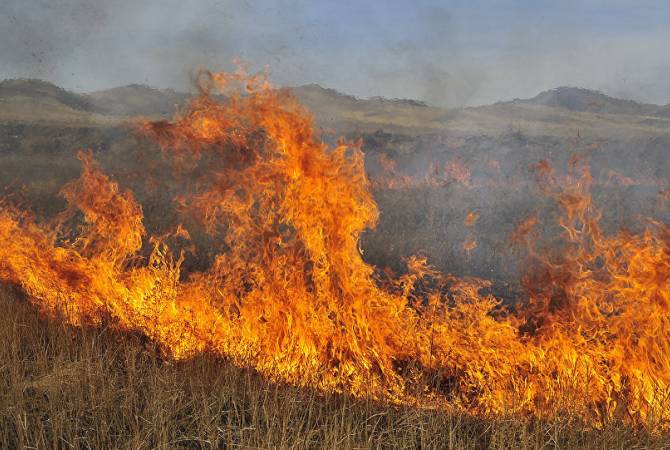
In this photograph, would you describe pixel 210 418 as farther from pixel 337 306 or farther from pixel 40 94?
pixel 40 94

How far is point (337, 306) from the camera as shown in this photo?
17.6 feet

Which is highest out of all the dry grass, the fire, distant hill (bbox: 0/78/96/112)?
distant hill (bbox: 0/78/96/112)

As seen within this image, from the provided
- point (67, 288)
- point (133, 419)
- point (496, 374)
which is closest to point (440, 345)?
point (496, 374)

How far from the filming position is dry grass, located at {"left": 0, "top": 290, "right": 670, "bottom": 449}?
3.69 metres

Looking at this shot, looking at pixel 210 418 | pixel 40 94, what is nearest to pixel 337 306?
pixel 210 418

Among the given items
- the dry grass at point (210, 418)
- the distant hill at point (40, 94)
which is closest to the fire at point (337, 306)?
the dry grass at point (210, 418)

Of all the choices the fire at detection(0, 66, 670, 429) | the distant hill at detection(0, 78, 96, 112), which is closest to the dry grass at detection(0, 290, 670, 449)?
the fire at detection(0, 66, 670, 429)

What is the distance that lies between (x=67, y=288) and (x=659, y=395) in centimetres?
526

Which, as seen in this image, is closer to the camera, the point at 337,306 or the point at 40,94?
the point at 337,306

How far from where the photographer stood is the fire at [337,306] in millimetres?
4844

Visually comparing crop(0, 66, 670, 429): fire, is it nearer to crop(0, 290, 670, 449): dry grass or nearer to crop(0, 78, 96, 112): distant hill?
crop(0, 290, 670, 449): dry grass

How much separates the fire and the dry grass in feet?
0.83

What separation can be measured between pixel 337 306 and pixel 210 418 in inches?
66.0

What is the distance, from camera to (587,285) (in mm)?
5504
